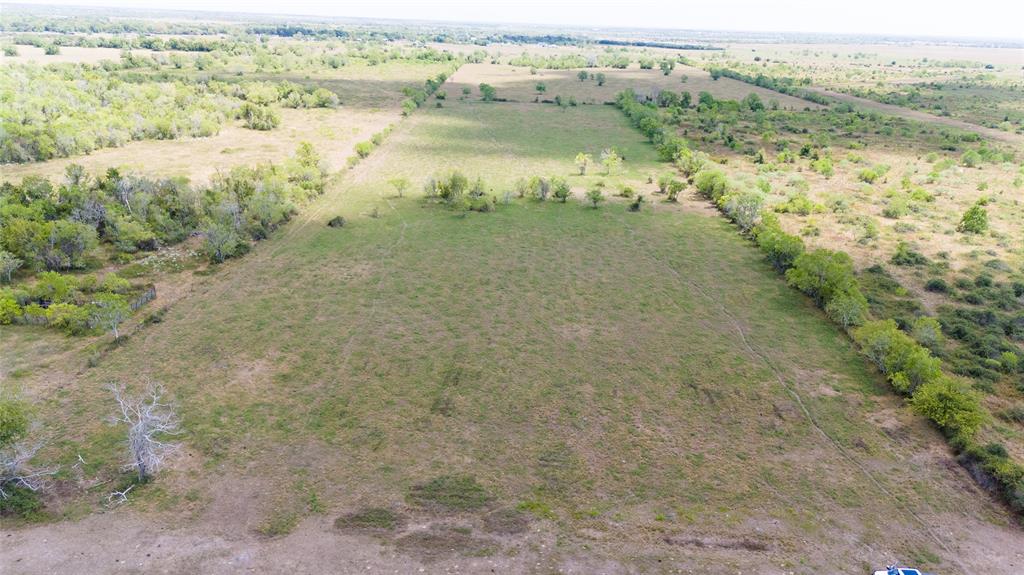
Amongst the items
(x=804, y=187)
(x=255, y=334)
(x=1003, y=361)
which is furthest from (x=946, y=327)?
(x=255, y=334)

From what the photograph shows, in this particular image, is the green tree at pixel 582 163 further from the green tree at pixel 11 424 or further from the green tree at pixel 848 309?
the green tree at pixel 11 424

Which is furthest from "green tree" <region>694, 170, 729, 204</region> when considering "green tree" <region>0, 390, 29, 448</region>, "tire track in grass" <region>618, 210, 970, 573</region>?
"green tree" <region>0, 390, 29, 448</region>

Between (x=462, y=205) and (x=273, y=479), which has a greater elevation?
(x=462, y=205)

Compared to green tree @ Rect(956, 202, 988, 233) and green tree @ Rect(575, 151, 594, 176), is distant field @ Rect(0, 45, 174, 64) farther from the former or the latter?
green tree @ Rect(956, 202, 988, 233)

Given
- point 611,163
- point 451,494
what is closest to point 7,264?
point 451,494

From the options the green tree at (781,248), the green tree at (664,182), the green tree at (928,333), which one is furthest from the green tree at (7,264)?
the green tree at (664,182)

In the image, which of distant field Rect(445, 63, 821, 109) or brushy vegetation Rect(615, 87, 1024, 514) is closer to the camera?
brushy vegetation Rect(615, 87, 1024, 514)

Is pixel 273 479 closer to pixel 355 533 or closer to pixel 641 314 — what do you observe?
pixel 355 533

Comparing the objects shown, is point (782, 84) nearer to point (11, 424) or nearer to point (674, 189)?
point (674, 189)
